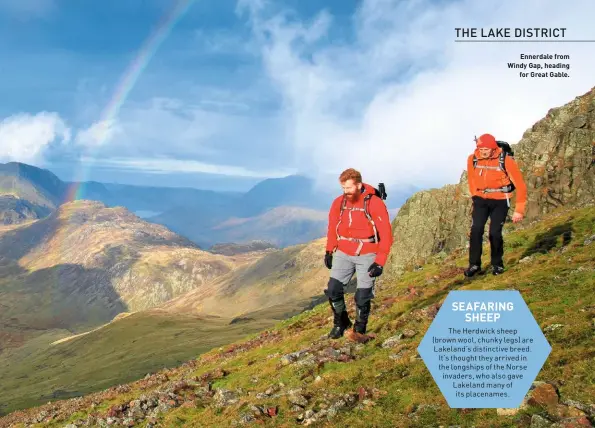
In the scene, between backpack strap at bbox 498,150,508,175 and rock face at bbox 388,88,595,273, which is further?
rock face at bbox 388,88,595,273

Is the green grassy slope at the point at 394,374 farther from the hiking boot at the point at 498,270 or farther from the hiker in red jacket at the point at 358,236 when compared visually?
the hiker in red jacket at the point at 358,236

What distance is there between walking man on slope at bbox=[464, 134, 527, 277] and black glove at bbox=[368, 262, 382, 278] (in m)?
6.01

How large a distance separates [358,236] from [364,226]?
39cm

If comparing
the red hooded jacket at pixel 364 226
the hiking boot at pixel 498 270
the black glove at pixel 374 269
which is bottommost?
the hiking boot at pixel 498 270

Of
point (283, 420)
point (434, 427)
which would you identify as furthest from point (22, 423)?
point (434, 427)

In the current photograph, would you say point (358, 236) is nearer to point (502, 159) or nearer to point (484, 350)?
point (484, 350)

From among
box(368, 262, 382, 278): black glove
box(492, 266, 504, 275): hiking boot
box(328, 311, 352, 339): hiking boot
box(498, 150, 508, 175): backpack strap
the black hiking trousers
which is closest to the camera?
box(368, 262, 382, 278): black glove

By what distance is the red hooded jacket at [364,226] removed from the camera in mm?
14891

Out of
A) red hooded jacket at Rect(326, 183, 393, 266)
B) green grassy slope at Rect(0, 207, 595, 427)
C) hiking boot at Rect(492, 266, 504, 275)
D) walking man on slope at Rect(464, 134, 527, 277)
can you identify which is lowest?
green grassy slope at Rect(0, 207, 595, 427)

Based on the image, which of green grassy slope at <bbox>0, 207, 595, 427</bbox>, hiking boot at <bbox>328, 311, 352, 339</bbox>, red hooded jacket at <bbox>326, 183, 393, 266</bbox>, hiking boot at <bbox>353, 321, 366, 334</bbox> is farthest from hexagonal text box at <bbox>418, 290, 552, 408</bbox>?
hiking boot at <bbox>328, 311, 352, 339</bbox>

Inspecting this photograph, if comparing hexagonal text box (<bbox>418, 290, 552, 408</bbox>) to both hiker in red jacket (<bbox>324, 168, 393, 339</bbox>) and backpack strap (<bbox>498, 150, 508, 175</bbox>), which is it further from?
backpack strap (<bbox>498, 150, 508, 175</bbox>)

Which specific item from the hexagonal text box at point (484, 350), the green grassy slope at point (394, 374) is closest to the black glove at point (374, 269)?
the green grassy slope at point (394, 374)

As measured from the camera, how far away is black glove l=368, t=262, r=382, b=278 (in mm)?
15055

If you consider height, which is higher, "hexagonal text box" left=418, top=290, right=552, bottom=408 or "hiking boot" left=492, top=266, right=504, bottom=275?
"hiking boot" left=492, top=266, right=504, bottom=275
